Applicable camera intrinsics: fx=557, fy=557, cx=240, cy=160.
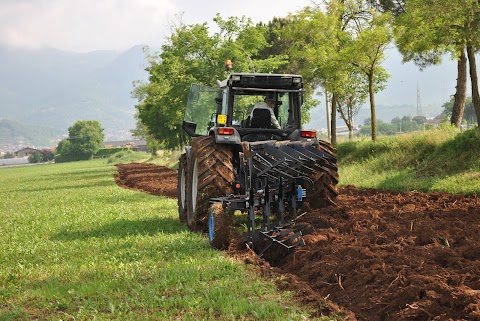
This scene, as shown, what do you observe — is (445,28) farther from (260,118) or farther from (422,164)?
(260,118)

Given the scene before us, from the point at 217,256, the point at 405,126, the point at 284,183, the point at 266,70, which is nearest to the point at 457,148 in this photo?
the point at 284,183

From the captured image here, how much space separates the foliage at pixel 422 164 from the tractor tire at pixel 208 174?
22.9 feet

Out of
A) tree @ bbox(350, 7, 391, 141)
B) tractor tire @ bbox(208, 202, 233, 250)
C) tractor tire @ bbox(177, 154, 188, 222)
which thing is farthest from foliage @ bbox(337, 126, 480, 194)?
tractor tire @ bbox(208, 202, 233, 250)

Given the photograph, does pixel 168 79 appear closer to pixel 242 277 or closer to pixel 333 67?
pixel 333 67

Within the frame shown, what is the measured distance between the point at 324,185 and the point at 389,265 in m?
4.46

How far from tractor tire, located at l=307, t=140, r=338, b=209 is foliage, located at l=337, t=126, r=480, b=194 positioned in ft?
15.8

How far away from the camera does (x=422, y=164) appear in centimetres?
1761

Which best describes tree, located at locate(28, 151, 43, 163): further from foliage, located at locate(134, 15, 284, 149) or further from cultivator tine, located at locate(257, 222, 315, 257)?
cultivator tine, located at locate(257, 222, 315, 257)

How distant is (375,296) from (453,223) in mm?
3233

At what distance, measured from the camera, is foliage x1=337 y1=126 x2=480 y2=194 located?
1488 centimetres

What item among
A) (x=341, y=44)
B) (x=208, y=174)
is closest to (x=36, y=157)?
(x=341, y=44)

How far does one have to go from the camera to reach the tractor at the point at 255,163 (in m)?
8.32

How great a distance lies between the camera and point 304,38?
28.4 meters

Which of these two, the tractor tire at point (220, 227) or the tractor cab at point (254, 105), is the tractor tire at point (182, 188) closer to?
the tractor cab at point (254, 105)
